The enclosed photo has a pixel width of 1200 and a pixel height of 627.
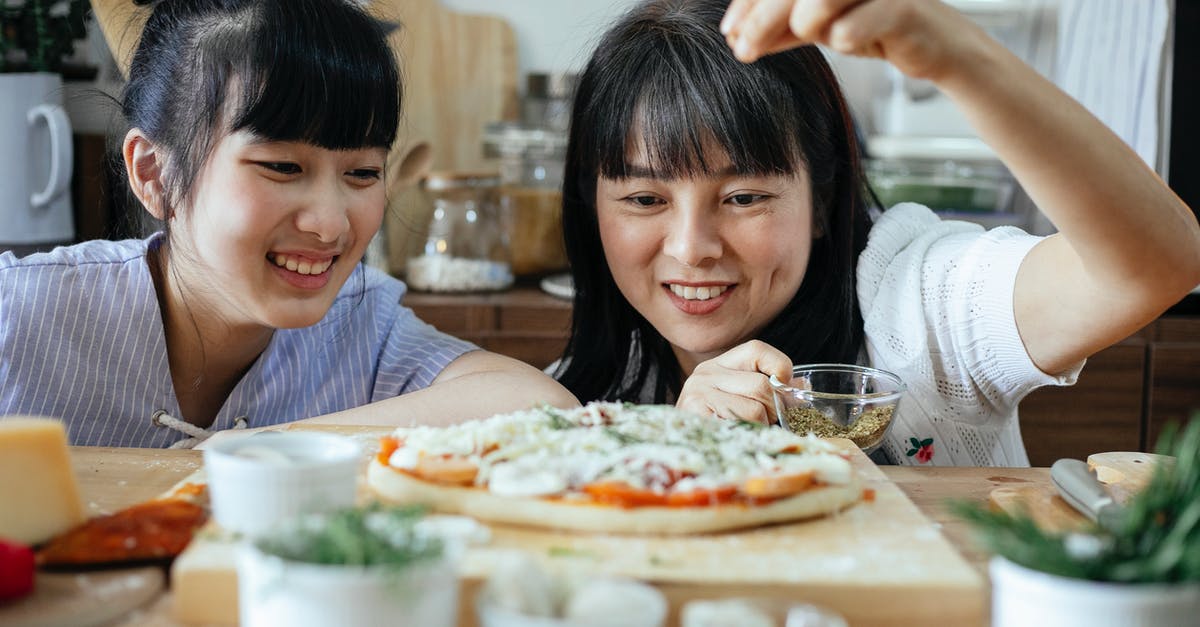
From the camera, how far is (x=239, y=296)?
4.73 ft

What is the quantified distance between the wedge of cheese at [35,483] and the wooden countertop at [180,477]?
0.27ft

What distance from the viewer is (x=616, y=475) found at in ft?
3.16

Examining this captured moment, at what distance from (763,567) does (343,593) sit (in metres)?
0.33

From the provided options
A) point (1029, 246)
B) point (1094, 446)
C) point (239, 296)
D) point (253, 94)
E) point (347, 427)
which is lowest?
point (1094, 446)

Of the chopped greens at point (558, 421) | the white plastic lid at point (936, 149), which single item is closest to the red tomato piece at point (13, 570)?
the chopped greens at point (558, 421)

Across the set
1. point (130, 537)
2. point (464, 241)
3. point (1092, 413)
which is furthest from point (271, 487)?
point (1092, 413)

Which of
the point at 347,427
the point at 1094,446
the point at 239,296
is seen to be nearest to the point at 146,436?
the point at 239,296

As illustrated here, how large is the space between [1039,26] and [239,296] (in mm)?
2500

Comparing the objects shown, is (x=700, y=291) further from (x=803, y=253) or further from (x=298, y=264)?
(x=298, y=264)

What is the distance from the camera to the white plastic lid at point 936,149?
3137 millimetres

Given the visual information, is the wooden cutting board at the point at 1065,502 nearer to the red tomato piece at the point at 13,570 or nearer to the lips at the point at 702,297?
the lips at the point at 702,297

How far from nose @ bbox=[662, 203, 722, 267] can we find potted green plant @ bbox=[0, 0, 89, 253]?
1716 mm

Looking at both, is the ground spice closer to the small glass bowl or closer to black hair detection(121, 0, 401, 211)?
the small glass bowl

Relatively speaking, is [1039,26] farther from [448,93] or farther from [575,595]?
[575,595]
